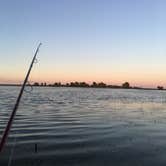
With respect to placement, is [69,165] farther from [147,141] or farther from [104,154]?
[147,141]

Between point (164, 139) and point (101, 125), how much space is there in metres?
5.63

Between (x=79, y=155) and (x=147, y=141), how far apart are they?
186 inches

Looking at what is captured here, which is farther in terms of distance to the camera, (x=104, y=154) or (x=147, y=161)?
(x=104, y=154)

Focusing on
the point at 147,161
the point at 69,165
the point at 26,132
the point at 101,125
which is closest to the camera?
the point at 69,165

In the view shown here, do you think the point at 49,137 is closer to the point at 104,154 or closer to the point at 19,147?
the point at 19,147

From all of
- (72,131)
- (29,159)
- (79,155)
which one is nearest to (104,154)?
(79,155)

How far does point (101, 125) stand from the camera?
20.5 metres

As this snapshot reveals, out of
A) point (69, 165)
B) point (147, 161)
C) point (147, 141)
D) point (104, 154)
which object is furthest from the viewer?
point (147, 141)

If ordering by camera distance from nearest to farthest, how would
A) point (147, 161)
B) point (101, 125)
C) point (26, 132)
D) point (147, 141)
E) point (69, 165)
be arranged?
1. point (69, 165)
2. point (147, 161)
3. point (147, 141)
4. point (26, 132)
5. point (101, 125)

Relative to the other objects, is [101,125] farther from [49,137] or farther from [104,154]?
[104,154]

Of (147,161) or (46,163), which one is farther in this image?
(147,161)

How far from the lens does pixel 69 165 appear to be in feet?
34.4

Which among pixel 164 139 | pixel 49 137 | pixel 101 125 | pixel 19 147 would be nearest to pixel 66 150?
pixel 19 147

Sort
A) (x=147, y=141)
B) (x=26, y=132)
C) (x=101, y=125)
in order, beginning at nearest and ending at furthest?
(x=147, y=141) → (x=26, y=132) → (x=101, y=125)
